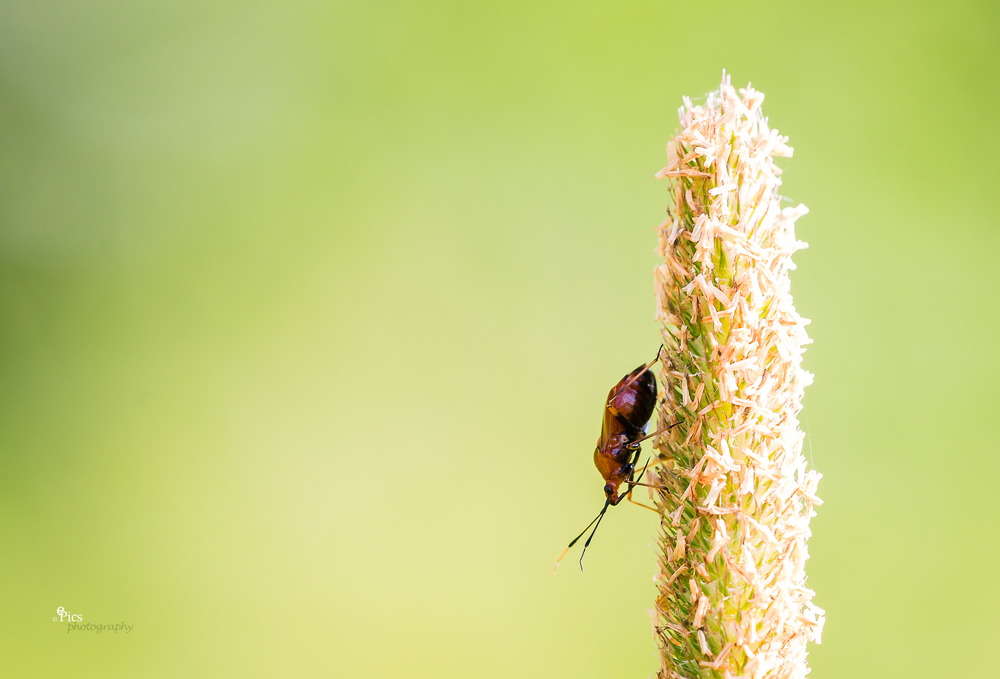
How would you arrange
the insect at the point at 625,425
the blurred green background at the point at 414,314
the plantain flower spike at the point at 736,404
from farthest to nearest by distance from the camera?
the blurred green background at the point at 414,314 → the insect at the point at 625,425 → the plantain flower spike at the point at 736,404

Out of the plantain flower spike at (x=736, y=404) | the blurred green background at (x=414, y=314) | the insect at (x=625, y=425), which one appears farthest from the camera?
the blurred green background at (x=414, y=314)

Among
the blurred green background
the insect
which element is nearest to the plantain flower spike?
the insect

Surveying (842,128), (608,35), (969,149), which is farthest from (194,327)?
(969,149)

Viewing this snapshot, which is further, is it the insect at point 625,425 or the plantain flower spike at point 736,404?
the insect at point 625,425

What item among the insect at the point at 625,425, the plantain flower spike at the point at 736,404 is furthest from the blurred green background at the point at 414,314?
the plantain flower spike at the point at 736,404

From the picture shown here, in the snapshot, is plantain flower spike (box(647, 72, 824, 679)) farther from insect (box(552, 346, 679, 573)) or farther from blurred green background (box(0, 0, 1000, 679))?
blurred green background (box(0, 0, 1000, 679))

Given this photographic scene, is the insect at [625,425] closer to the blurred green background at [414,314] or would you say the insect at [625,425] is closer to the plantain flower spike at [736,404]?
the plantain flower spike at [736,404]
